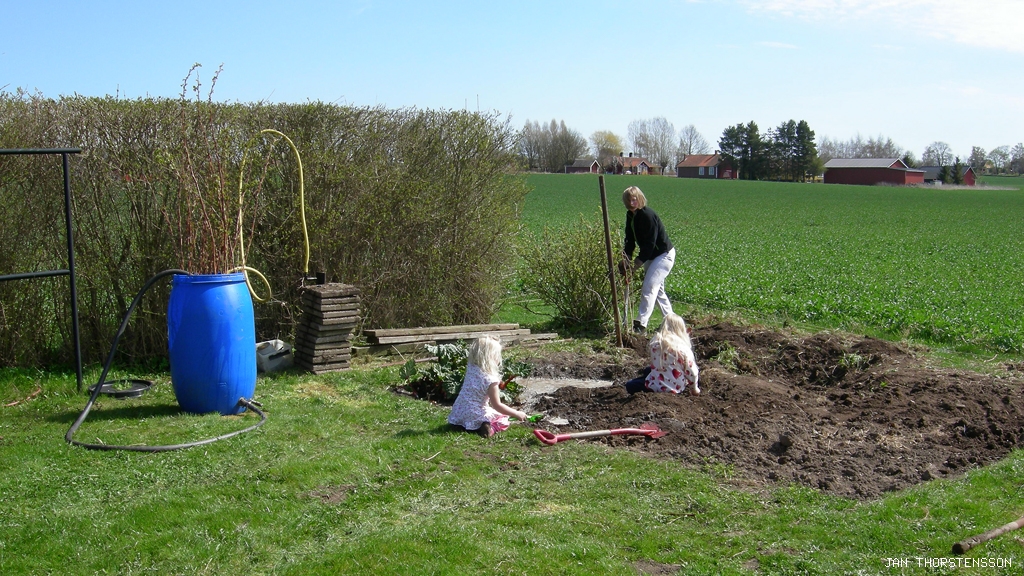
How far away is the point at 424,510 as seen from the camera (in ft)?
15.3

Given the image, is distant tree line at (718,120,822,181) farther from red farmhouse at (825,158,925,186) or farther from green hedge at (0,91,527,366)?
green hedge at (0,91,527,366)

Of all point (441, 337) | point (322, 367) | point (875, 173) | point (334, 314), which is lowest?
point (322, 367)

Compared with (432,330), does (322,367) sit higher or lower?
lower

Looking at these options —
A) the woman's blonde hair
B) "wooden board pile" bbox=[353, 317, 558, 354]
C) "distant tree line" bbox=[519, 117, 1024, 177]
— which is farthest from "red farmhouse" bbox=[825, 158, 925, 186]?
"wooden board pile" bbox=[353, 317, 558, 354]

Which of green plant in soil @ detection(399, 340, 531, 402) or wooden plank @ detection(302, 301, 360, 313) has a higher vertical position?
wooden plank @ detection(302, 301, 360, 313)

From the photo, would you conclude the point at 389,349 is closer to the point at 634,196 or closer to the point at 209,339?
the point at 209,339

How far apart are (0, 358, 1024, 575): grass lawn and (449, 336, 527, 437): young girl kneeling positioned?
0.39ft

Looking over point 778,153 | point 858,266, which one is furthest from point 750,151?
point 858,266

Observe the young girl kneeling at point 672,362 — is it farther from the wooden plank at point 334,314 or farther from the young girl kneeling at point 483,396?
the wooden plank at point 334,314

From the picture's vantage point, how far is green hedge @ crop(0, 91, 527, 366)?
7574mm

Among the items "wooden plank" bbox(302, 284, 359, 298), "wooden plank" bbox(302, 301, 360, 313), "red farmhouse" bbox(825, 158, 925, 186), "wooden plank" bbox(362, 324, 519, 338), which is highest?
"red farmhouse" bbox(825, 158, 925, 186)

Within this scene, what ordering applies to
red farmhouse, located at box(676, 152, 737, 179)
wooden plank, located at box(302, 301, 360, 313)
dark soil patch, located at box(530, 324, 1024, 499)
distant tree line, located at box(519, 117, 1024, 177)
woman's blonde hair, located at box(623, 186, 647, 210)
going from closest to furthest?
dark soil patch, located at box(530, 324, 1024, 499), wooden plank, located at box(302, 301, 360, 313), woman's blonde hair, located at box(623, 186, 647, 210), distant tree line, located at box(519, 117, 1024, 177), red farmhouse, located at box(676, 152, 737, 179)

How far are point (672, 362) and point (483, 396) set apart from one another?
6.00ft

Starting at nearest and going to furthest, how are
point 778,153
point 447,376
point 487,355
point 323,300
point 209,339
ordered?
point 487,355
point 209,339
point 447,376
point 323,300
point 778,153
